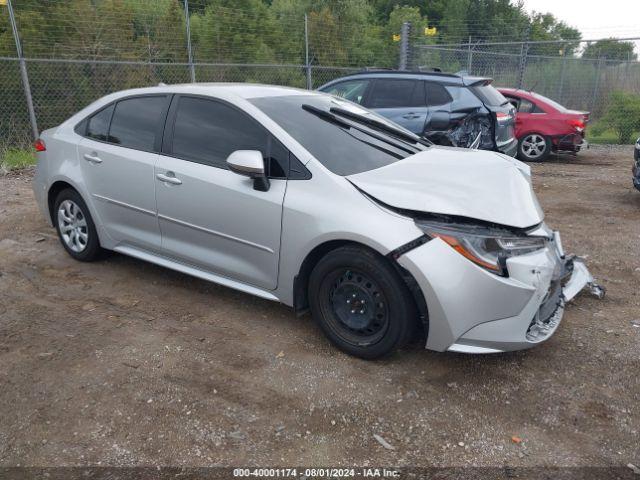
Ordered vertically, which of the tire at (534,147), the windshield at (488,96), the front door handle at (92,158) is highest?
the windshield at (488,96)

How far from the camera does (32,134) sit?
32.7ft

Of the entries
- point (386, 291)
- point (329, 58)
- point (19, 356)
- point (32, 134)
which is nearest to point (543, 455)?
point (386, 291)

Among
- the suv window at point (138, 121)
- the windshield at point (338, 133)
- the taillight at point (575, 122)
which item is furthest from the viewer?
the taillight at point (575, 122)

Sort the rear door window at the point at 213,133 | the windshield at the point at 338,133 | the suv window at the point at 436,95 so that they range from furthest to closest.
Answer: the suv window at the point at 436,95 < the rear door window at the point at 213,133 < the windshield at the point at 338,133

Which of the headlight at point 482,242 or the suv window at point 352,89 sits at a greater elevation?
the suv window at point 352,89

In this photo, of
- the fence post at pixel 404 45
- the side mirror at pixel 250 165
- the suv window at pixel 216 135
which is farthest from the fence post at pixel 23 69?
the fence post at pixel 404 45

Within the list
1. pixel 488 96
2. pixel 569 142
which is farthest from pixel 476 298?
pixel 569 142

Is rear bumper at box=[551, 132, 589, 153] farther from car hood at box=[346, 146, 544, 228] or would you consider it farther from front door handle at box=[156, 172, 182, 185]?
front door handle at box=[156, 172, 182, 185]

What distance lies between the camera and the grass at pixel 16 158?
362 inches

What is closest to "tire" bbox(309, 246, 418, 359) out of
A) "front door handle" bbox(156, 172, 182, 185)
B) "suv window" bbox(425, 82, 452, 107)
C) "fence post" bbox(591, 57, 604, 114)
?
"front door handle" bbox(156, 172, 182, 185)

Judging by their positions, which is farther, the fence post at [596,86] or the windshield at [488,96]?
the fence post at [596,86]

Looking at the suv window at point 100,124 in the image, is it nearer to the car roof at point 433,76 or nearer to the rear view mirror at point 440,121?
the rear view mirror at point 440,121

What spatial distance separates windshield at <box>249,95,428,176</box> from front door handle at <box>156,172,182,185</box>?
78 cm

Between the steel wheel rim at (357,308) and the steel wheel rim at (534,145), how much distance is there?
8.72 meters
